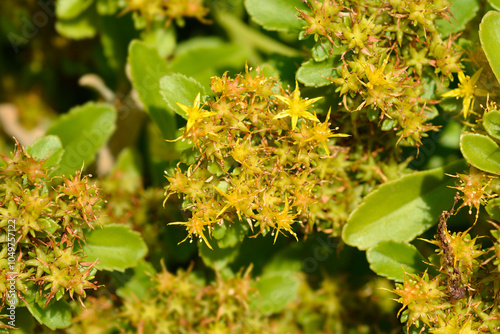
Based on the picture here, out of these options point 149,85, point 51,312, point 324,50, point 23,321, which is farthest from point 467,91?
point 23,321

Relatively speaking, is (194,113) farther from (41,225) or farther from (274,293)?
(274,293)

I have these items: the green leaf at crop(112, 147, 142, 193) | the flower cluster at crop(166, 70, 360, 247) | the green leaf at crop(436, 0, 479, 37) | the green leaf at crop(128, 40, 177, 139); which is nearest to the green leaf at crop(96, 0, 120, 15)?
the green leaf at crop(128, 40, 177, 139)

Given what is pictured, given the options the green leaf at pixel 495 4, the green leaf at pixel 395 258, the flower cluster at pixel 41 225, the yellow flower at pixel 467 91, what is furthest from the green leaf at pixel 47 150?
the green leaf at pixel 495 4

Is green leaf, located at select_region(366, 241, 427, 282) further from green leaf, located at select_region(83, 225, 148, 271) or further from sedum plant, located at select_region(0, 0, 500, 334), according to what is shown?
green leaf, located at select_region(83, 225, 148, 271)

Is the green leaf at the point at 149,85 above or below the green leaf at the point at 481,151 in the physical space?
above

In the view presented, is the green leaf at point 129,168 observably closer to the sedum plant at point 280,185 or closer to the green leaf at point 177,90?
the sedum plant at point 280,185
